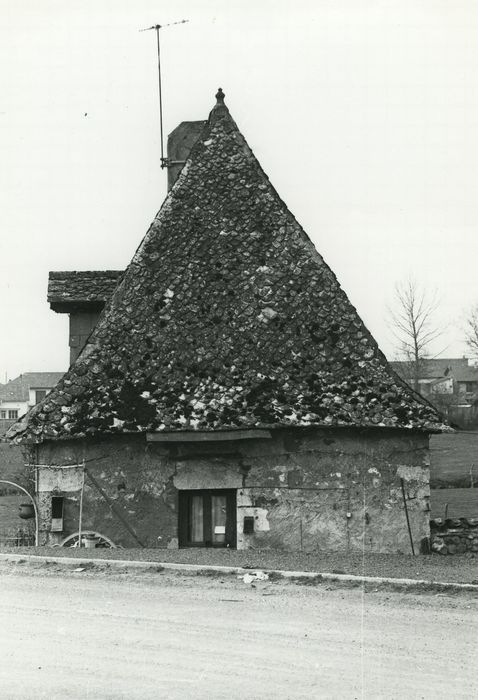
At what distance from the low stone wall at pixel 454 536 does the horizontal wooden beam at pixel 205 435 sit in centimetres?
278

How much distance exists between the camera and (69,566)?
9.88m

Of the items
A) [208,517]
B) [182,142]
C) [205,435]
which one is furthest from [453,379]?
[205,435]

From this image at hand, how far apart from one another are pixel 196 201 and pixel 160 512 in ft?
15.7

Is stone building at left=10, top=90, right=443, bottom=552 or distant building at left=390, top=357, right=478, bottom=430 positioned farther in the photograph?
distant building at left=390, top=357, right=478, bottom=430

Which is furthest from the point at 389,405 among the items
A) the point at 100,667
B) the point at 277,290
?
the point at 100,667

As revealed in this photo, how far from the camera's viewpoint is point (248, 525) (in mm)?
12219

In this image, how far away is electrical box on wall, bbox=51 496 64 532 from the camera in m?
12.2

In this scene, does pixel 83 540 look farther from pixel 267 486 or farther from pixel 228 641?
pixel 228 641

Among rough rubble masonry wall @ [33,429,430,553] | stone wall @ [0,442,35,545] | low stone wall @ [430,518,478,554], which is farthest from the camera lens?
stone wall @ [0,442,35,545]

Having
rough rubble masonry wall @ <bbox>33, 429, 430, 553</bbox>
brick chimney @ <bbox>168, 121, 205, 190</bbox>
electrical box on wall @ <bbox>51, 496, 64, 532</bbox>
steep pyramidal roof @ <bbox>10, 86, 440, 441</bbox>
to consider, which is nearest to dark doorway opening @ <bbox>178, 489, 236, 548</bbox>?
rough rubble masonry wall @ <bbox>33, 429, 430, 553</bbox>

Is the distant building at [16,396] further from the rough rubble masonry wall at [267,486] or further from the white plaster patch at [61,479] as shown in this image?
the rough rubble masonry wall at [267,486]

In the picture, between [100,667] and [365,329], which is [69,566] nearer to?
[100,667]

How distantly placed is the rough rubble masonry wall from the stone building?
0.02 metres

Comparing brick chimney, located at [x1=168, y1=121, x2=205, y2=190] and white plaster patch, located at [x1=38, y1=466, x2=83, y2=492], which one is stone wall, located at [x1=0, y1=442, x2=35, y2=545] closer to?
white plaster patch, located at [x1=38, y1=466, x2=83, y2=492]
